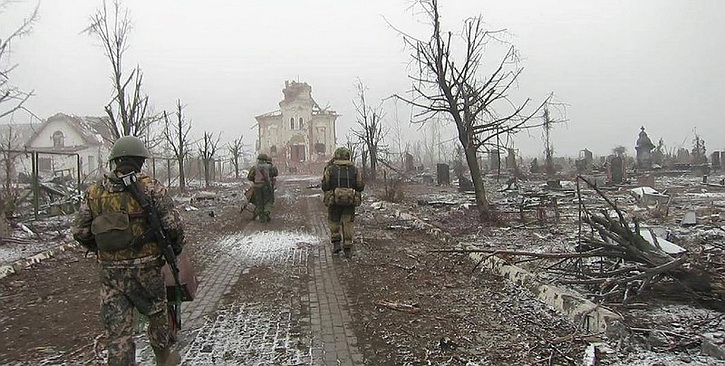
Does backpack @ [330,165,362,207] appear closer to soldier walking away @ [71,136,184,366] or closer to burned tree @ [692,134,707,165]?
soldier walking away @ [71,136,184,366]

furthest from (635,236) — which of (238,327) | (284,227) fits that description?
(284,227)

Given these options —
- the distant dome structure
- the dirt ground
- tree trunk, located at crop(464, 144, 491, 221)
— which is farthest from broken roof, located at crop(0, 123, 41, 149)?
the distant dome structure

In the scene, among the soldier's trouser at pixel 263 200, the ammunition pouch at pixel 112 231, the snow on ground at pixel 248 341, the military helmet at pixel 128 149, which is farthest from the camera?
the soldier's trouser at pixel 263 200

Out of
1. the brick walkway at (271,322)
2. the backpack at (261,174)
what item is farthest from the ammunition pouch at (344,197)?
the backpack at (261,174)

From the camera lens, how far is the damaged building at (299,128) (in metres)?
67.8

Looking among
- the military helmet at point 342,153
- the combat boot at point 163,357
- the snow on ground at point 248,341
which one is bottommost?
the snow on ground at point 248,341

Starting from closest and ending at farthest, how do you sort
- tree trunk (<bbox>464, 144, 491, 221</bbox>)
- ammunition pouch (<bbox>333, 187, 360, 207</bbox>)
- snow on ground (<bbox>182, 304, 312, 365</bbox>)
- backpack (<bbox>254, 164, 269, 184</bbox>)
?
1. snow on ground (<bbox>182, 304, 312, 365</bbox>)
2. ammunition pouch (<bbox>333, 187, 360, 207</bbox>)
3. tree trunk (<bbox>464, 144, 491, 221</bbox>)
4. backpack (<bbox>254, 164, 269, 184</bbox>)

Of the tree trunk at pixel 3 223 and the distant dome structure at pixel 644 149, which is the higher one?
the distant dome structure at pixel 644 149

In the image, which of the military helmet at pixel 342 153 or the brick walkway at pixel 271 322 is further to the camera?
the military helmet at pixel 342 153

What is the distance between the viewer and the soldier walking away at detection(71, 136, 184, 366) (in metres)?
4.08

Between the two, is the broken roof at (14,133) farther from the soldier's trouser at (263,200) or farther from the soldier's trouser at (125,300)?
the soldier's trouser at (125,300)

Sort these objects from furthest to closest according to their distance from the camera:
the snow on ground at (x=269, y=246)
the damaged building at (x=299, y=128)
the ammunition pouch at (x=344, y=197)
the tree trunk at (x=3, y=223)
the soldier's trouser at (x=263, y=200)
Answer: the damaged building at (x=299, y=128) → the soldier's trouser at (x=263, y=200) → the tree trunk at (x=3, y=223) → the snow on ground at (x=269, y=246) → the ammunition pouch at (x=344, y=197)

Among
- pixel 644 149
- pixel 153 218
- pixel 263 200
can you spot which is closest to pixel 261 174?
pixel 263 200

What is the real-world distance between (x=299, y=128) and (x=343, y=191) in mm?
60713
